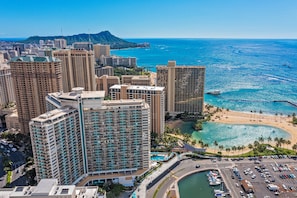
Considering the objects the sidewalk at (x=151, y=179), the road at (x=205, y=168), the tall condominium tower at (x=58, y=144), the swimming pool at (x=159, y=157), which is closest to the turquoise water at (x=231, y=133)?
the road at (x=205, y=168)

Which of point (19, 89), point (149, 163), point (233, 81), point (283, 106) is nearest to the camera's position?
point (149, 163)

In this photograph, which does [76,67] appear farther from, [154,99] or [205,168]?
[205,168]

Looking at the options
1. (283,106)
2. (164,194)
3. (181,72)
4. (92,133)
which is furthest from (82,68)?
(283,106)

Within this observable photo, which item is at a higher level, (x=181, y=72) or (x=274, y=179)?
(x=181, y=72)

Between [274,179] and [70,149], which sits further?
[274,179]

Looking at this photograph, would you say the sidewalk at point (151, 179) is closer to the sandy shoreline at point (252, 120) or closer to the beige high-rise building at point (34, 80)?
the sandy shoreline at point (252, 120)

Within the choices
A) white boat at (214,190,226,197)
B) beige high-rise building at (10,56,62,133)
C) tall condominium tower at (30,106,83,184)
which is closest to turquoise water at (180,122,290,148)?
white boat at (214,190,226,197)

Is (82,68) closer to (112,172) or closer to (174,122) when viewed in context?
(174,122)
